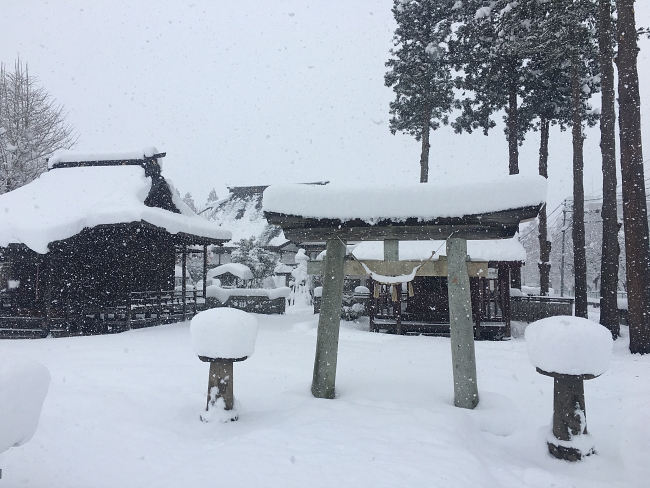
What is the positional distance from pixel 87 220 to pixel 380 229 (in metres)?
10.1

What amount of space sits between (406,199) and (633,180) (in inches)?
282

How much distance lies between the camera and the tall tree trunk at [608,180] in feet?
33.5

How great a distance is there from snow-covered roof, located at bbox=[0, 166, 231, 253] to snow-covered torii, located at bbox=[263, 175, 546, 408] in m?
8.08

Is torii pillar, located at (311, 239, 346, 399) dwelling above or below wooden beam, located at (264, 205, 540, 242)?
below

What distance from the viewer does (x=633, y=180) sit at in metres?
9.27

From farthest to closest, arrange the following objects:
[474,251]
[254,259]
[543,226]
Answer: [254,259] < [543,226] < [474,251]

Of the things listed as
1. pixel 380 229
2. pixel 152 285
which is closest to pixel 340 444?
pixel 380 229

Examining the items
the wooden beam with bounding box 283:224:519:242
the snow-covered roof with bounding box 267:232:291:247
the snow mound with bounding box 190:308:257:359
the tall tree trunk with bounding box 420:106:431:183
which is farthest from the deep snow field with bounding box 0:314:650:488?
the snow-covered roof with bounding box 267:232:291:247

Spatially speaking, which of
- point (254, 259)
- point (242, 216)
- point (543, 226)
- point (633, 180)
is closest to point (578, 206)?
point (633, 180)

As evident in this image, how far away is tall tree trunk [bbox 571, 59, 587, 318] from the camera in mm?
12727

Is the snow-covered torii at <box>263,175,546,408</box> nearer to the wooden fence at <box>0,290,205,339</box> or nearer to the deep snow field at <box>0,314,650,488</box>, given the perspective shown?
the deep snow field at <box>0,314,650,488</box>

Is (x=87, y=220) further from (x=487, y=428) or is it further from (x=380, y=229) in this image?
(x=487, y=428)

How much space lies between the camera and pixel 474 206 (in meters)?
4.97

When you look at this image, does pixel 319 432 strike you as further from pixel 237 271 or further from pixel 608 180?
pixel 237 271
